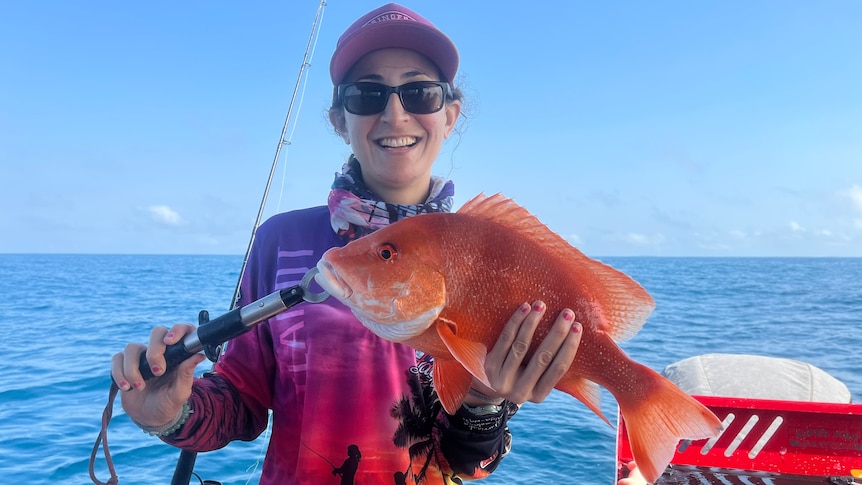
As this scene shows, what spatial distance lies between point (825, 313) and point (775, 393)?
2002cm

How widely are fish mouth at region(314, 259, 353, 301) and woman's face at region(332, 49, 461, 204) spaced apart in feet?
2.07

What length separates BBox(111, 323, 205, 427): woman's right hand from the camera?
152cm

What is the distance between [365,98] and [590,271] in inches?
40.1

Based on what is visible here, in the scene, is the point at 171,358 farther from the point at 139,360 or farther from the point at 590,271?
the point at 590,271

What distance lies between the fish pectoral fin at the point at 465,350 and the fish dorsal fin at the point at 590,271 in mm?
356

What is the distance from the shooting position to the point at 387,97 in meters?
1.99

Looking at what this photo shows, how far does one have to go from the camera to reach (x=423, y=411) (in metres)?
1.92

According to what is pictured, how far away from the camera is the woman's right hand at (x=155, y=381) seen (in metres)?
1.52

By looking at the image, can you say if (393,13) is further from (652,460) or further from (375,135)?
(652,460)

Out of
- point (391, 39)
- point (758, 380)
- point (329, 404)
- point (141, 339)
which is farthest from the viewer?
point (141, 339)

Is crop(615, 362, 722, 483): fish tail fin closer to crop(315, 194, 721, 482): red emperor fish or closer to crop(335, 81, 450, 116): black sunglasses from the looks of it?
crop(315, 194, 721, 482): red emperor fish

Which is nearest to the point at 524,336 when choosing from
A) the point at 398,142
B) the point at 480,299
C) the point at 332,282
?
the point at 480,299

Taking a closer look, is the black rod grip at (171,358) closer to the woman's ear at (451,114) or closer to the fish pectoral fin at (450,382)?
the fish pectoral fin at (450,382)

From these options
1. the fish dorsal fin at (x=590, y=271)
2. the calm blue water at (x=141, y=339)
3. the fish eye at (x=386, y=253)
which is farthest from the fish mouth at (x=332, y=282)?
the calm blue water at (x=141, y=339)
